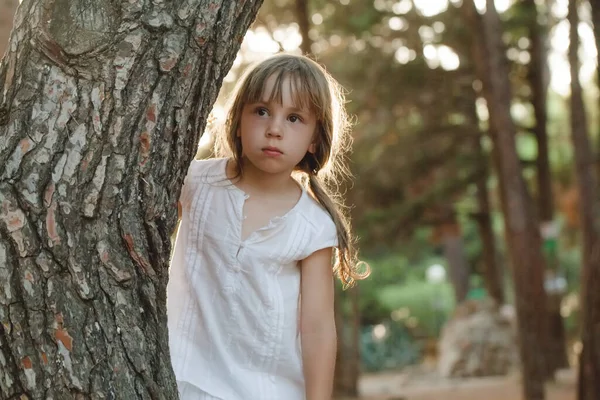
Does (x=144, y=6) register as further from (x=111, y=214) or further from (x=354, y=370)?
(x=354, y=370)

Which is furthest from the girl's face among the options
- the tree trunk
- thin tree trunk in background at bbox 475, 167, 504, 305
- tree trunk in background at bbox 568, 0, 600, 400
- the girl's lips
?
thin tree trunk in background at bbox 475, 167, 504, 305

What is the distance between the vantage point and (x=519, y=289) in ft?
37.1

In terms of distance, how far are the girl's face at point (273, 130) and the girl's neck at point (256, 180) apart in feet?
0.20

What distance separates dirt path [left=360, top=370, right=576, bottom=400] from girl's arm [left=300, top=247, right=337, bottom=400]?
9270mm

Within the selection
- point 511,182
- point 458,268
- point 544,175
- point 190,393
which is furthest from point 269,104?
point 458,268

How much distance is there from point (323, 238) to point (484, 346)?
14512 mm

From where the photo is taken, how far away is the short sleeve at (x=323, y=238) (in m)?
2.67

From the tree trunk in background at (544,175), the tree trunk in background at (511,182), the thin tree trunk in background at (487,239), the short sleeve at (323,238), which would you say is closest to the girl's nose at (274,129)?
the short sleeve at (323,238)

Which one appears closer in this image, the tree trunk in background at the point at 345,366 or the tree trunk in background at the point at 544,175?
the tree trunk in background at the point at 345,366

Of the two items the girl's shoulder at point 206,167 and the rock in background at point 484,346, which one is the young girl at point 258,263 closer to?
the girl's shoulder at point 206,167

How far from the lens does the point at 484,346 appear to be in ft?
54.4

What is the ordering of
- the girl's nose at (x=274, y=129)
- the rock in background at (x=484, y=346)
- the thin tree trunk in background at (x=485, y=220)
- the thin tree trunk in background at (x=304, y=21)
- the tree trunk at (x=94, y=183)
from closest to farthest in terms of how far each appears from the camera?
1. the tree trunk at (x=94, y=183)
2. the girl's nose at (x=274, y=129)
3. the thin tree trunk in background at (x=304, y=21)
4. the thin tree trunk in background at (x=485, y=220)
5. the rock in background at (x=484, y=346)

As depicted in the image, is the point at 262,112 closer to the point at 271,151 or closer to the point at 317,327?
the point at 271,151

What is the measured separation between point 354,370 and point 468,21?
5.29 meters
